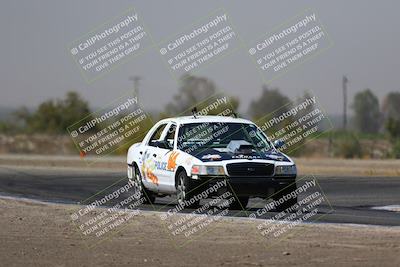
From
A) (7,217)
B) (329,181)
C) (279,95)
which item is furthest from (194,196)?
(279,95)

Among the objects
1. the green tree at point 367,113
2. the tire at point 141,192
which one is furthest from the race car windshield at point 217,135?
the green tree at point 367,113

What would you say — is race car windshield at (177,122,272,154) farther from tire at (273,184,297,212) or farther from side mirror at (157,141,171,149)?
tire at (273,184,297,212)

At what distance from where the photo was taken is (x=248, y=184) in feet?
55.7

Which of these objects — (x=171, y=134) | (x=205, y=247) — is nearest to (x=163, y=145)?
(x=171, y=134)

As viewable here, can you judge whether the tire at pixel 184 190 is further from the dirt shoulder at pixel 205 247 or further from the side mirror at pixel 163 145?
the dirt shoulder at pixel 205 247

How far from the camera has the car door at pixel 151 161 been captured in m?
18.6

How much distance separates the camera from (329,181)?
27.3m

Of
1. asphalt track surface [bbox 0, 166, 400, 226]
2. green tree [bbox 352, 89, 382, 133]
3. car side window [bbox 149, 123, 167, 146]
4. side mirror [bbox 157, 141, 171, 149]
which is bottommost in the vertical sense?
green tree [bbox 352, 89, 382, 133]

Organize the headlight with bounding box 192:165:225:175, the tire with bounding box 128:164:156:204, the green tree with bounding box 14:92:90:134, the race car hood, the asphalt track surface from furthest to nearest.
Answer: the green tree with bounding box 14:92:90:134, the tire with bounding box 128:164:156:204, the race car hood, the headlight with bounding box 192:165:225:175, the asphalt track surface

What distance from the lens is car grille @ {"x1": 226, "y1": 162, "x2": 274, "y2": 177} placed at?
1702 cm

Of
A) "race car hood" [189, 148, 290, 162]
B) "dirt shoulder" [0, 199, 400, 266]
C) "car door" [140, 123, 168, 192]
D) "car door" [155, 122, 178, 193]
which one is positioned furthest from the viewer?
"car door" [140, 123, 168, 192]

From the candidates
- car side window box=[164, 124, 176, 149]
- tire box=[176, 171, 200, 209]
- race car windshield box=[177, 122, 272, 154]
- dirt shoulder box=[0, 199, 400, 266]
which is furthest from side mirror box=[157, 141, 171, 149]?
dirt shoulder box=[0, 199, 400, 266]

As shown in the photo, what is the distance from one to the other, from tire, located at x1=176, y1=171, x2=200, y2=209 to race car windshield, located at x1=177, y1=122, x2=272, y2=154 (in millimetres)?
624

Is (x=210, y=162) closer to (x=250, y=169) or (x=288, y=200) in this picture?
(x=250, y=169)
